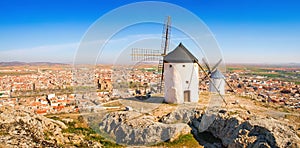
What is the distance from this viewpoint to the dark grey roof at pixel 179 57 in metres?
16.2

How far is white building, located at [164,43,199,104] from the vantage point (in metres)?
16.3

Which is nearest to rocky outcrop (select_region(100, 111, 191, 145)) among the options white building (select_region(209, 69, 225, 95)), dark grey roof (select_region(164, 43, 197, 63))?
dark grey roof (select_region(164, 43, 197, 63))

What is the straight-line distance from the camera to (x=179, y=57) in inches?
641

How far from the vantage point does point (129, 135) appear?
11.8m

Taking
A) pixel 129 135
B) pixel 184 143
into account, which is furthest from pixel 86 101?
pixel 184 143

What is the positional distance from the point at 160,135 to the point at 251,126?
14.2 ft

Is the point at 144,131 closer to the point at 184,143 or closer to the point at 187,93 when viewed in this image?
the point at 184,143

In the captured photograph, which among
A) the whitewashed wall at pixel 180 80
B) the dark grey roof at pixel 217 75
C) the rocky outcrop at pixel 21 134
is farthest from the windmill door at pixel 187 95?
the rocky outcrop at pixel 21 134

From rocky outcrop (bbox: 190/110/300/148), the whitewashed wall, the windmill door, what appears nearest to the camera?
rocky outcrop (bbox: 190/110/300/148)

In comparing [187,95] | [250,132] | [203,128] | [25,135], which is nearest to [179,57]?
[187,95]

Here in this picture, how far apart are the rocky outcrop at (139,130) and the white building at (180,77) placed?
3775 millimetres

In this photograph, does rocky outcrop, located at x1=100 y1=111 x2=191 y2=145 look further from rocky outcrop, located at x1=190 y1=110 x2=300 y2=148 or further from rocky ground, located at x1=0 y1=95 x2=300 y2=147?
rocky outcrop, located at x1=190 y1=110 x2=300 y2=148

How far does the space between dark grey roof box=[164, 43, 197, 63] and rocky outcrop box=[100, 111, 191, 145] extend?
16.1ft

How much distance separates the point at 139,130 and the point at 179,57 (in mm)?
6603
